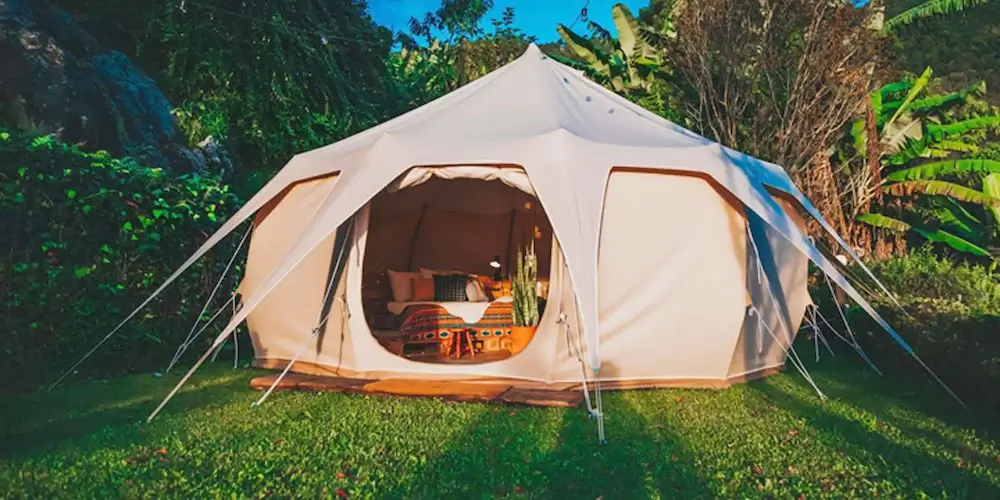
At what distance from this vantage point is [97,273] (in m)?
6.57

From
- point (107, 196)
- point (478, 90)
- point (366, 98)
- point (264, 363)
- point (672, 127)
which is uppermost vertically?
point (366, 98)

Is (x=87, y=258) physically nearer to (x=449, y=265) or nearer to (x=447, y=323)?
(x=447, y=323)

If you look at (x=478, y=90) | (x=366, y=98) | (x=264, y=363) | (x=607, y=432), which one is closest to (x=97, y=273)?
(x=264, y=363)

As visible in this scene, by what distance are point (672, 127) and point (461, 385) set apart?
3.09 meters

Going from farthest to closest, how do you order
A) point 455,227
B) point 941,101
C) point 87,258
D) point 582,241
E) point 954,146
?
point 954,146
point 941,101
point 455,227
point 87,258
point 582,241

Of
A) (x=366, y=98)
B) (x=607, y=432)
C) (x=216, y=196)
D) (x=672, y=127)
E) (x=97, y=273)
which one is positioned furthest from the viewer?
(x=366, y=98)

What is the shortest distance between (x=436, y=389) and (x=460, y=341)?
2.24 metres

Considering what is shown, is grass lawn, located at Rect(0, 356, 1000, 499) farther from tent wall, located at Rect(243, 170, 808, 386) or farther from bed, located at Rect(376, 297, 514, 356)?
bed, located at Rect(376, 297, 514, 356)

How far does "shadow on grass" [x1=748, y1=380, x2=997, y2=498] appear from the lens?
3855 millimetres

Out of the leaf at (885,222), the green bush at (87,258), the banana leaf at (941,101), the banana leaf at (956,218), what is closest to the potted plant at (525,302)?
the green bush at (87,258)

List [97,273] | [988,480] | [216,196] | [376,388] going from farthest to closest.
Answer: [216,196]
[97,273]
[376,388]
[988,480]

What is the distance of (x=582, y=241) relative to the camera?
5.43 meters

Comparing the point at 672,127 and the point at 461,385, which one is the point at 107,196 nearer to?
the point at 461,385

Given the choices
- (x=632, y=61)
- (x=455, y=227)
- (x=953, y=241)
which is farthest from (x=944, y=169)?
(x=455, y=227)
